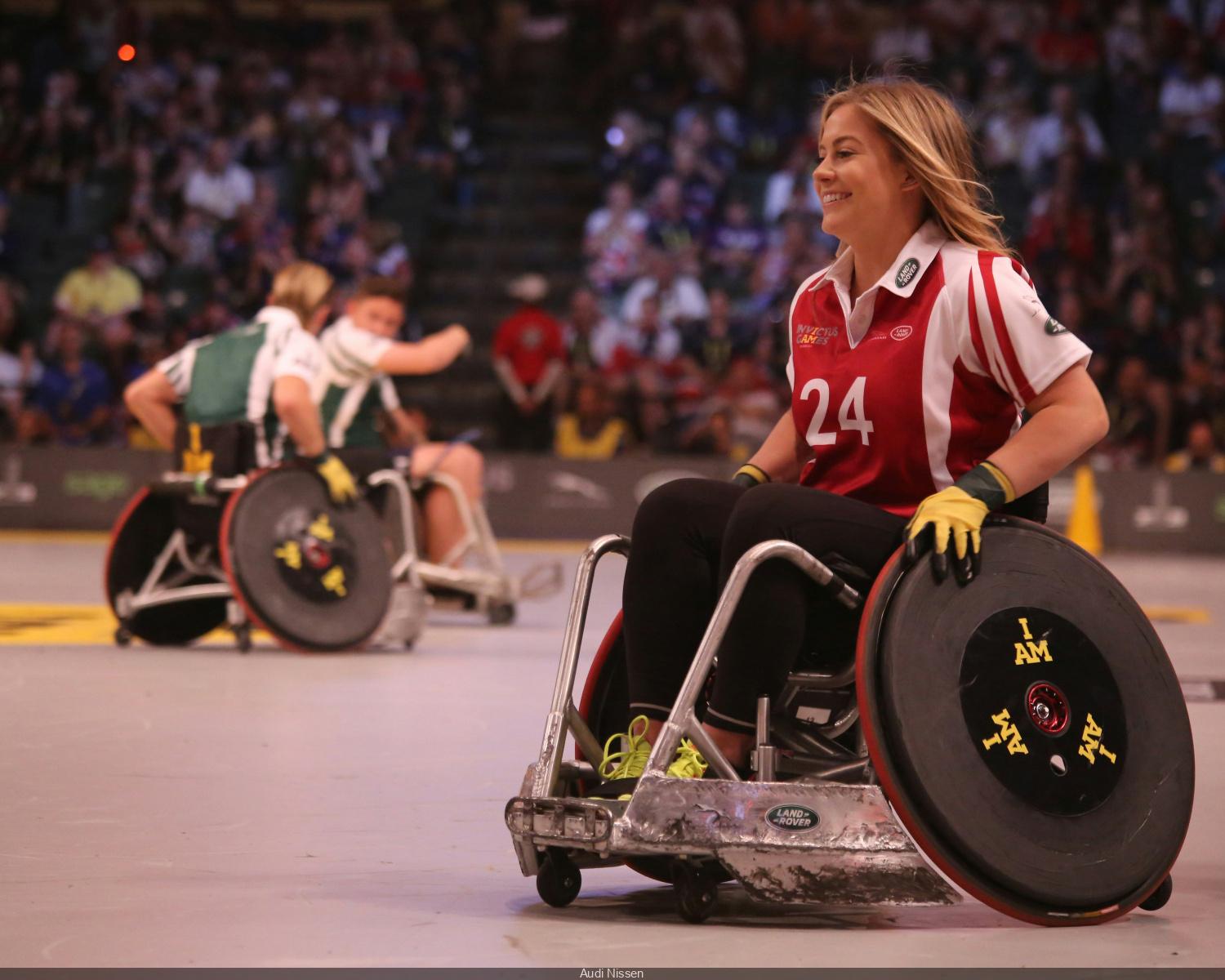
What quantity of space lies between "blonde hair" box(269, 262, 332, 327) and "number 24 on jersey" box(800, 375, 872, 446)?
4934 mm

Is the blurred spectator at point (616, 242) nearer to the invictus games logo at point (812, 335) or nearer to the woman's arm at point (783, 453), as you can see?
the woman's arm at point (783, 453)

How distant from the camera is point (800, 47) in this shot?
20.0m

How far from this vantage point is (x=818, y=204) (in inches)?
639

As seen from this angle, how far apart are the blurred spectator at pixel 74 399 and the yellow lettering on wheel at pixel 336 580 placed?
29.9 ft

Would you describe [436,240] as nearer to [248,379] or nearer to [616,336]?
[616,336]

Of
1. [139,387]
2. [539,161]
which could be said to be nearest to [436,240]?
[539,161]

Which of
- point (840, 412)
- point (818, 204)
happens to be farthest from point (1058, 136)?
point (840, 412)

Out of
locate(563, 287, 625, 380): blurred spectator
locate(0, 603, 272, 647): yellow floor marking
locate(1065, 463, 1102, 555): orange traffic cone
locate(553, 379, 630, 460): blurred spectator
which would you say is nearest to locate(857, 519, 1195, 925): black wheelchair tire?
locate(0, 603, 272, 647): yellow floor marking

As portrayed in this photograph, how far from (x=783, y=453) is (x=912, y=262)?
1.75ft

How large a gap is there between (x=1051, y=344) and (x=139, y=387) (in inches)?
222

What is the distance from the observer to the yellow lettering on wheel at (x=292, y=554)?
792 centimetres

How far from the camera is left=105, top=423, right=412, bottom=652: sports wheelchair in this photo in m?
7.90

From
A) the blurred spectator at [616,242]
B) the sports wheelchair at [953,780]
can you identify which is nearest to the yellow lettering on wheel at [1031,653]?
the sports wheelchair at [953,780]

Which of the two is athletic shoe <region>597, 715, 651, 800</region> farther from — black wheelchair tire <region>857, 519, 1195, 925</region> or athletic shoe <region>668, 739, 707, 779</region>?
black wheelchair tire <region>857, 519, 1195, 925</region>
